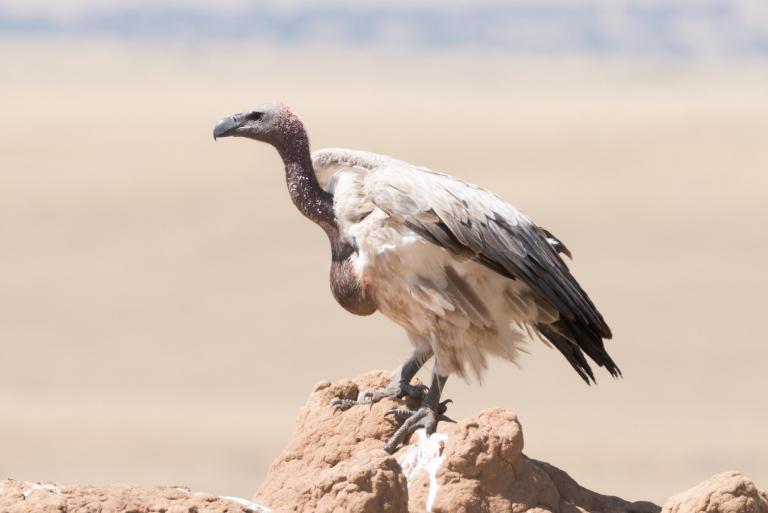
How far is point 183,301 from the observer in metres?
34.4

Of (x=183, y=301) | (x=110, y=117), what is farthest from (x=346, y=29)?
(x=183, y=301)

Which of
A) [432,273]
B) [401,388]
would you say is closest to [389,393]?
[401,388]

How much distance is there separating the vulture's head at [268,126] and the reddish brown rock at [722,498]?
3.26m

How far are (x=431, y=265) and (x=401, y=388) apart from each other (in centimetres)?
71

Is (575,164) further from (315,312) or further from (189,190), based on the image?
(315,312)

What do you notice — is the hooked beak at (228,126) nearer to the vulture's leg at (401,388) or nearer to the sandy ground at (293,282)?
the vulture's leg at (401,388)

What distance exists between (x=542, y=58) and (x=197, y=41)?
18.5m

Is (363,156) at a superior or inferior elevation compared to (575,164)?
inferior

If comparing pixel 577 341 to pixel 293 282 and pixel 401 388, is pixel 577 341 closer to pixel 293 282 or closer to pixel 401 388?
pixel 401 388

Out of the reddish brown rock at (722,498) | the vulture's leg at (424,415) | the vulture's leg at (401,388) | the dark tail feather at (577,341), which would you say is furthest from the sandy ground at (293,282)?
the reddish brown rock at (722,498)

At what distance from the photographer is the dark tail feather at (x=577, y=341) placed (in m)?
10.7

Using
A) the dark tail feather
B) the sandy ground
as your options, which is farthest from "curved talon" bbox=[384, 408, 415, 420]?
the sandy ground

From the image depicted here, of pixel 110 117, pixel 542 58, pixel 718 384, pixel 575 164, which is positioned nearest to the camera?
pixel 718 384

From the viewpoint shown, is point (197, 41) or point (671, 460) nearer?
point (671, 460)
